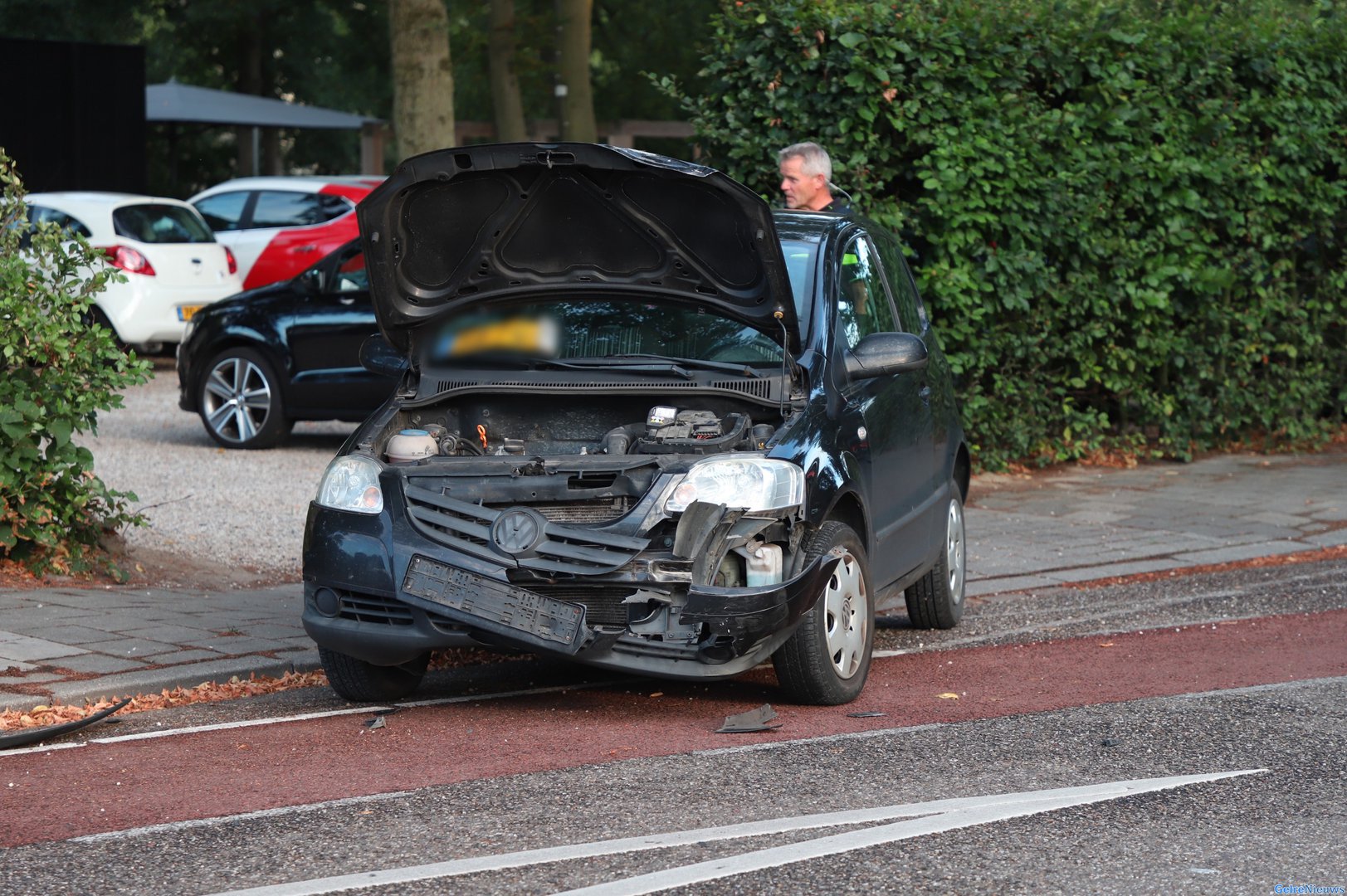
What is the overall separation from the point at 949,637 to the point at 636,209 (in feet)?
8.83

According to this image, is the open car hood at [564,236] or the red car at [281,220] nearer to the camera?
the open car hood at [564,236]

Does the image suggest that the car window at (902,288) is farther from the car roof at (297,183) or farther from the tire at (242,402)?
the car roof at (297,183)

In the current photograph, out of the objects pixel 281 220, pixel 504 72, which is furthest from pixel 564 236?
pixel 504 72

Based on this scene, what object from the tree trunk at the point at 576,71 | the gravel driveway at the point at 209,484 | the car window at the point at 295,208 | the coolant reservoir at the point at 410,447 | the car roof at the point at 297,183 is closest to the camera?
the coolant reservoir at the point at 410,447

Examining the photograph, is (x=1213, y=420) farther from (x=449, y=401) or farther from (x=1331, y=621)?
(x=449, y=401)

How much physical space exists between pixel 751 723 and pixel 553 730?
0.68 m

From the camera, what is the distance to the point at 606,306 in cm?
731

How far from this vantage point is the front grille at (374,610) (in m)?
6.28

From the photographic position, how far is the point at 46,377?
8.70 metres

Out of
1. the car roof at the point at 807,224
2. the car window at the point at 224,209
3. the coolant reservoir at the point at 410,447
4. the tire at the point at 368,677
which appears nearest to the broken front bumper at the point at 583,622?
the tire at the point at 368,677

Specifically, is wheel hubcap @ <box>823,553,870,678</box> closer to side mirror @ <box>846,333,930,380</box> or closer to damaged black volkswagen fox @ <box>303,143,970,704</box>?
damaged black volkswagen fox @ <box>303,143,970,704</box>

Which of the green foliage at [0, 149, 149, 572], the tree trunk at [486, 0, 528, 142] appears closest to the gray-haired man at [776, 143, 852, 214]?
the green foliage at [0, 149, 149, 572]

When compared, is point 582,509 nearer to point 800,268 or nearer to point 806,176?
point 800,268

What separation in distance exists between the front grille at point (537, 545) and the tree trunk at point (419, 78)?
443 inches
